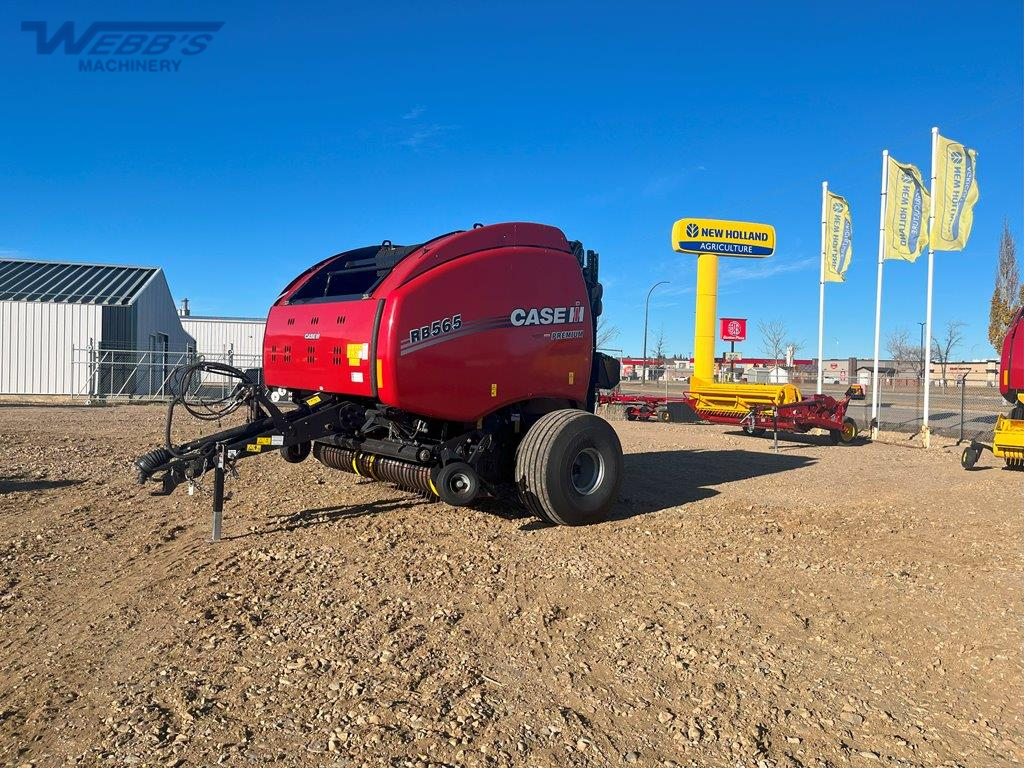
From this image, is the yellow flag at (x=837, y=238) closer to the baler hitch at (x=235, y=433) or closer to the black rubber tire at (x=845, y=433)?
the black rubber tire at (x=845, y=433)

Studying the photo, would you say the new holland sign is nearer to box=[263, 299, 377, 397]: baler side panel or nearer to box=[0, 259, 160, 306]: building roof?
box=[263, 299, 377, 397]: baler side panel

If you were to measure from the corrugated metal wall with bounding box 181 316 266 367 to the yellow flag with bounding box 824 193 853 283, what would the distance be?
27.5 metres

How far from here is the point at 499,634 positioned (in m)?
4.02

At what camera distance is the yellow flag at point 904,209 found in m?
15.7

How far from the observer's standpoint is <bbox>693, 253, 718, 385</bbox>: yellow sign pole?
70.5 ft

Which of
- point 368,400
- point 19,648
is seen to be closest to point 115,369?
point 368,400

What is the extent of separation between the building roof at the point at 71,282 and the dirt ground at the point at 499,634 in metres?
23.3

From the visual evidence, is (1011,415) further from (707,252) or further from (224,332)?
(224,332)

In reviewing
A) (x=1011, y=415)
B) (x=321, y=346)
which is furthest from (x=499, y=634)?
(x=1011, y=415)

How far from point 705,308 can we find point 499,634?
62.2ft

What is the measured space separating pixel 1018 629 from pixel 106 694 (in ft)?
16.7

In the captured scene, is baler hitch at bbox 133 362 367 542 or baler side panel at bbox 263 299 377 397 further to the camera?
baler side panel at bbox 263 299 377 397

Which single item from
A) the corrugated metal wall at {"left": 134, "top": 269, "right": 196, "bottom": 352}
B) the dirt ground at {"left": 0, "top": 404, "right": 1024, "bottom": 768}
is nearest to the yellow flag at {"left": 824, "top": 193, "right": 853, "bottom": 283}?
the dirt ground at {"left": 0, "top": 404, "right": 1024, "bottom": 768}

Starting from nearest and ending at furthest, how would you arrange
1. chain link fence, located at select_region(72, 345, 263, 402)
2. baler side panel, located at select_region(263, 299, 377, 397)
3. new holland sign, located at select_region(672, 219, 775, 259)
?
baler side panel, located at select_region(263, 299, 377, 397)
new holland sign, located at select_region(672, 219, 775, 259)
chain link fence, located at select_region(72, 345, 263, 402)
